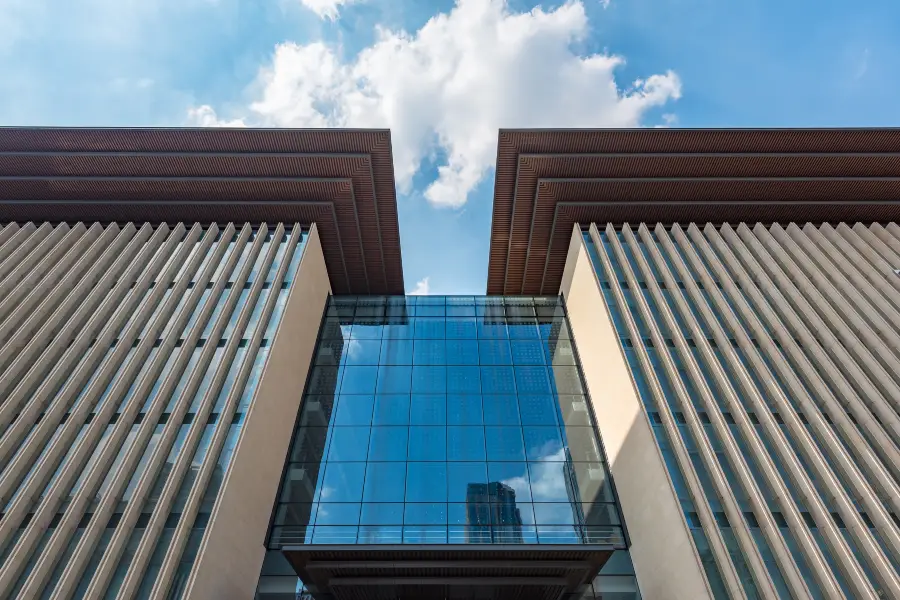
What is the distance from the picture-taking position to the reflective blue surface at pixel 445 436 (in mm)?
17953

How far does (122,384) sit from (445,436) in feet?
39.7

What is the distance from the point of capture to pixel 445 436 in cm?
2083

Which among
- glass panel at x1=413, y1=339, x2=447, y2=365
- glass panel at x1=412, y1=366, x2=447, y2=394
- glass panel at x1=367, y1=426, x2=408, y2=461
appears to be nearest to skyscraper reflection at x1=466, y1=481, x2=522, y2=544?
glass panel at x1=367, y1=426, x2=408, y2=461

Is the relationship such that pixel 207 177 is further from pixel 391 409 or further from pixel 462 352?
pixel 462 352

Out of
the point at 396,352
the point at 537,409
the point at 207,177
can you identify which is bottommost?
the point at 537,409

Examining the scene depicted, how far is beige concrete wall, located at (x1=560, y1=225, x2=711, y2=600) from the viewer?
47.6ft

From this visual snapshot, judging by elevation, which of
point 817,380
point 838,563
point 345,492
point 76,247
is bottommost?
point 838,563

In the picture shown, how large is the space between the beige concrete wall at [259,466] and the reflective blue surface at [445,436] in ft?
3.12

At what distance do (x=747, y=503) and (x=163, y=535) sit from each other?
1719 centimetres

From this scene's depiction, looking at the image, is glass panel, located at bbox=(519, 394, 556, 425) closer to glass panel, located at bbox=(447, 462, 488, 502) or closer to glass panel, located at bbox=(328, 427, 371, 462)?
glass panel, located at bbox=(447, 462, 488, 502)

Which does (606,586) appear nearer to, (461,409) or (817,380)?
(461,409)

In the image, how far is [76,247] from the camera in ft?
79.5

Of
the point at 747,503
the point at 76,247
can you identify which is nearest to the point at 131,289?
the point at 76,247

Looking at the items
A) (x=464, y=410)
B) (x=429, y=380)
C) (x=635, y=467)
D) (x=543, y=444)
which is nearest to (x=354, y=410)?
(x=429, y=380)
